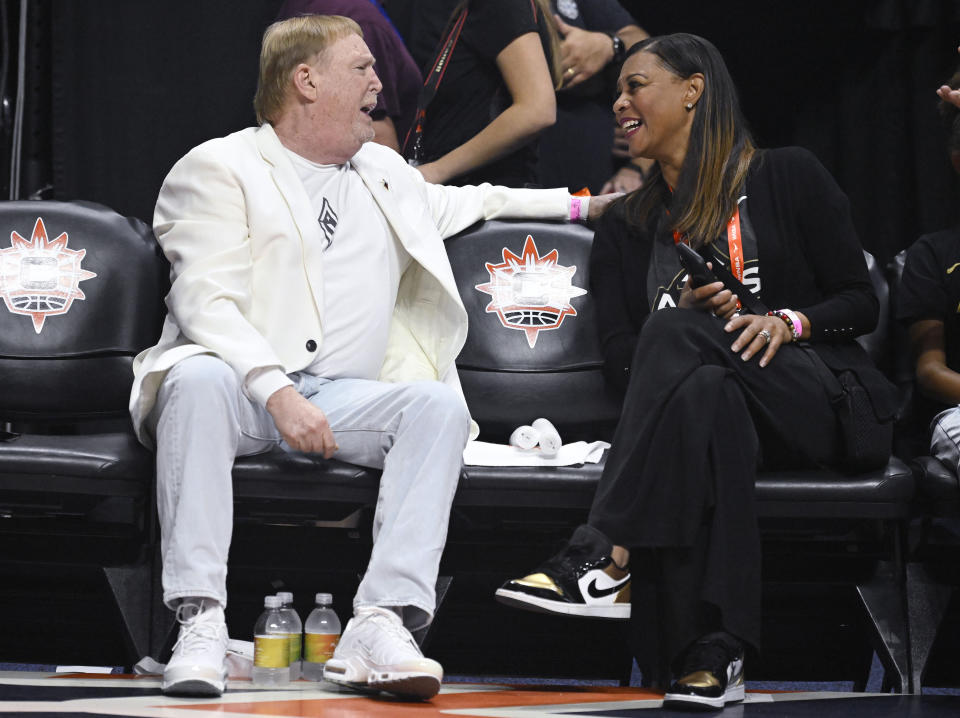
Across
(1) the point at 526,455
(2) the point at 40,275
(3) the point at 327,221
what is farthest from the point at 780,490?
(2) the point at 40,275

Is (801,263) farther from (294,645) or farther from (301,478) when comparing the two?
(294,645)

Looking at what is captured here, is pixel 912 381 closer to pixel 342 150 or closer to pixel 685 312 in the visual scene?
pixel 685 312

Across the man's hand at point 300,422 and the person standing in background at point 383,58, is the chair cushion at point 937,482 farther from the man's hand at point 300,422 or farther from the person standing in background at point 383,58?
the person standing in background at point 383,58

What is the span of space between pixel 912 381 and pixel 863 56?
4.90 ft

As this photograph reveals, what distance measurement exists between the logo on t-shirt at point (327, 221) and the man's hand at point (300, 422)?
483 millimetres

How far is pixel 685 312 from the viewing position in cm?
246

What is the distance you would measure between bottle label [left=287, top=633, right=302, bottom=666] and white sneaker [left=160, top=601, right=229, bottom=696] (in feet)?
0.58

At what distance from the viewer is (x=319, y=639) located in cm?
248

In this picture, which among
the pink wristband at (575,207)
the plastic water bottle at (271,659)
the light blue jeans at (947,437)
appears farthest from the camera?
the pink wristband at (575,207)

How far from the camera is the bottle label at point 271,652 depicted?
2367 millimetres

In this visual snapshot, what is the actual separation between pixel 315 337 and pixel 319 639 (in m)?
0.61

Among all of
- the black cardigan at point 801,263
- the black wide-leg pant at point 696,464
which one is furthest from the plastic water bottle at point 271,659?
the black cardigan at point 801,263

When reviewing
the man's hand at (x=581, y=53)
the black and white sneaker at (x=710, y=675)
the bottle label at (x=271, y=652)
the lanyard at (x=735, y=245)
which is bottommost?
the bottle label at (x=271, y=652)

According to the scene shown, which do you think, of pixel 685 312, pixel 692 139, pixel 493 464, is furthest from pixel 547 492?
pixel 692 139
